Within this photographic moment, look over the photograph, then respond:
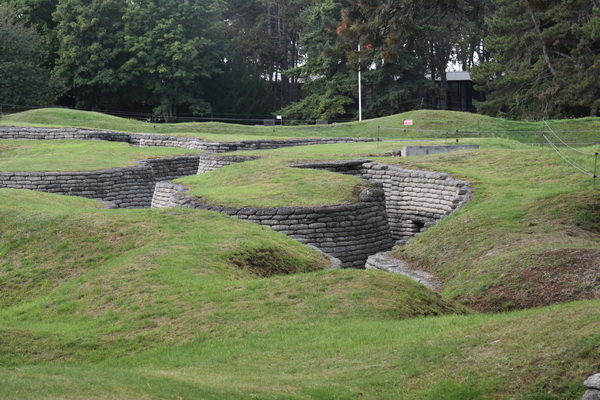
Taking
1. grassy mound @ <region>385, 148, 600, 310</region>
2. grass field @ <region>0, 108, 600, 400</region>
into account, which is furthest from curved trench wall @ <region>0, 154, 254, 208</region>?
grassy mound @ <region>385, 148, 600, 310</region>

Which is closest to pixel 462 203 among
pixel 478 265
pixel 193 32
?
pixel 478 265

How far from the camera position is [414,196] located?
24078mm

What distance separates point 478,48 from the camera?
65438 millimetres

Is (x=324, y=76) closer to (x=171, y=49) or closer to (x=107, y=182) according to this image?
(x=171, y=49)

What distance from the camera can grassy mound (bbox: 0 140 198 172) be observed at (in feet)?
98.0

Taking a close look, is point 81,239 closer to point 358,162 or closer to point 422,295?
point 422,295

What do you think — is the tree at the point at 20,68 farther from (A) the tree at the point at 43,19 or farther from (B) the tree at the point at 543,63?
(B) the tree at the point at 543,63

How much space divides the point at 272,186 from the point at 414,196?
3.27 m

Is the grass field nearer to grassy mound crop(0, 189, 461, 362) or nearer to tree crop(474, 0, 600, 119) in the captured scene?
grassy mound crop(0, 189, 461, 362)

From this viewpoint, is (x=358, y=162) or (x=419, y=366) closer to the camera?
(x=419, y=366)

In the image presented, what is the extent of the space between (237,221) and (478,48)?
48946mm

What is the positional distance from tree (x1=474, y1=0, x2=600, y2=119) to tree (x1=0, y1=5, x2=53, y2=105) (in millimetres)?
22274

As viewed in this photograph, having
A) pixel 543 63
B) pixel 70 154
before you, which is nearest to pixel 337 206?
pixel 70 154

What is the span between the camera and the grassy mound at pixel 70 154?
2988 centimetres
